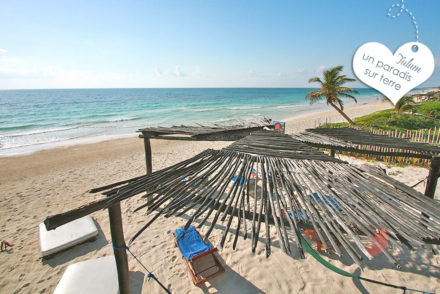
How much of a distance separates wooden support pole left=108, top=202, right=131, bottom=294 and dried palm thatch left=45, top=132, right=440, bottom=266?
0.40m

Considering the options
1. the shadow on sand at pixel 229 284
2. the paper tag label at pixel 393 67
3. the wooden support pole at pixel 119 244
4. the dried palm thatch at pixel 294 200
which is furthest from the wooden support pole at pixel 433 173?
the wooden support pole at pixel 119 244

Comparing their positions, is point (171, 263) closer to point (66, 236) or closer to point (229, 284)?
point (229, 284)

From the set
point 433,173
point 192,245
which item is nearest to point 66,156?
point 192,245

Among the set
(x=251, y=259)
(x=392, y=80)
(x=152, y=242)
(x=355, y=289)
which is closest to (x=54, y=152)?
(x=152, y=242)

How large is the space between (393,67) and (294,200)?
21.3 feet

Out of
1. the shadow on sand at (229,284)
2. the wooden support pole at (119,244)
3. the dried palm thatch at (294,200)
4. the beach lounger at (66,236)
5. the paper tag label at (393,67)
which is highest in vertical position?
the paper tag label at (393,67)

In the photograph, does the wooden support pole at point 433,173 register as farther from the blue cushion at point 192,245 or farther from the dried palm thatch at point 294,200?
the blue cushion at point 192,245

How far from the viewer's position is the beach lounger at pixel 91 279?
3.18 meters

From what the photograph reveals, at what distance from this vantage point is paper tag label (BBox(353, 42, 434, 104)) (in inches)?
217

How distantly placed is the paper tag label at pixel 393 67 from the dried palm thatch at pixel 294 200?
5.49 metres

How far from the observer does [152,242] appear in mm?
4785

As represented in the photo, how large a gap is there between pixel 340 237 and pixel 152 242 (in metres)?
4.42

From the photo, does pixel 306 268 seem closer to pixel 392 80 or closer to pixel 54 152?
pixel 392 80

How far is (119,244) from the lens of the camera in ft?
7.72
